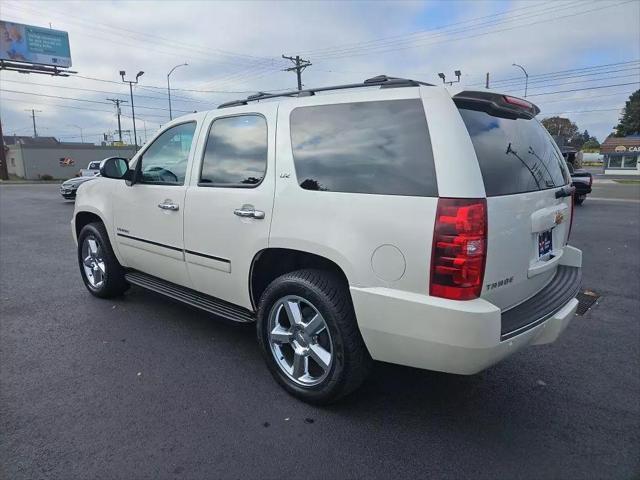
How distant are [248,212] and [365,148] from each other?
96 centimetres

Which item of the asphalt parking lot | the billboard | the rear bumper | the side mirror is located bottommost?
the asphalt parking lot

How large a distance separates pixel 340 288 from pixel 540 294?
4.35 ft

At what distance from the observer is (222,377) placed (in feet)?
11.0

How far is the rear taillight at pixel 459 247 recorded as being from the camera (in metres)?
2.31

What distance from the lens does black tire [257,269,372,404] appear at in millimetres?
2730

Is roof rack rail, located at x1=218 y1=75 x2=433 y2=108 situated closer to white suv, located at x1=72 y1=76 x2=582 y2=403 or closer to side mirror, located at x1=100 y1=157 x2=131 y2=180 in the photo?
white suv, located at x1=72 y1=76 x2=582 y2=403

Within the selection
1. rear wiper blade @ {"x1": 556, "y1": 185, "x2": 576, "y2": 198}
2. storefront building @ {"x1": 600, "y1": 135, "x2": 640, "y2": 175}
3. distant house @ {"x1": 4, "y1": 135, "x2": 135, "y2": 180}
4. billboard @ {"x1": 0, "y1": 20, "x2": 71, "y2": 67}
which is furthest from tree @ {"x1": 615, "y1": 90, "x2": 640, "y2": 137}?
rear wiper blade @ {"x1": 556, "y1": 185, "x2": 576, "y2": 198}

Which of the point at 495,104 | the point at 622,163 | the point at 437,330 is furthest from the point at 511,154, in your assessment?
the point at 622,163

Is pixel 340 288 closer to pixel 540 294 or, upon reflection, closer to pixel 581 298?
pixel 540 294

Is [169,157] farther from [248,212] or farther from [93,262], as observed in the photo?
[93,262]

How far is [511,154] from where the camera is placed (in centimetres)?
275

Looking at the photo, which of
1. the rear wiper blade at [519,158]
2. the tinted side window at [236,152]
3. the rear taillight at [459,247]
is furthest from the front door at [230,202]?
the rear wiper blade at [519,158]

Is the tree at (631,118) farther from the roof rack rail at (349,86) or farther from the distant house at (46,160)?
the roof rack rail at (349,86)

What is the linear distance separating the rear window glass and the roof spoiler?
0.04 meters
